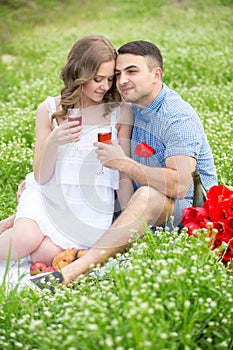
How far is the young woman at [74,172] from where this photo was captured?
15.8ft

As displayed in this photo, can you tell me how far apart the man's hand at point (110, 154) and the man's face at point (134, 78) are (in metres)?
0.46

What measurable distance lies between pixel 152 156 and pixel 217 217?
768mm

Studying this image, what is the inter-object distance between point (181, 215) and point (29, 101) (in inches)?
178

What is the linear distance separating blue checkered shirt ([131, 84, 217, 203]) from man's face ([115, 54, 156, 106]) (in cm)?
11

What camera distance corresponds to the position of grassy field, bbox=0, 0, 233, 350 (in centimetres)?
322

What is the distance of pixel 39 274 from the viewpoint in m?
4.58

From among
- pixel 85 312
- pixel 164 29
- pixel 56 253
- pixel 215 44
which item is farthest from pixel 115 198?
pixel 164 29

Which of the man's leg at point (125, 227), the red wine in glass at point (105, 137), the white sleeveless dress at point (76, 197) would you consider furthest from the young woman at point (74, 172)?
the man's leg at point (125, 227)

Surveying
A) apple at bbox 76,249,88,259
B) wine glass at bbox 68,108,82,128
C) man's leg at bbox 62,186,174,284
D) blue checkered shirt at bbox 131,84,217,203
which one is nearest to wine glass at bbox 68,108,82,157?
wine glass at bbox 68,108,82,128

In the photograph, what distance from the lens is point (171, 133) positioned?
4.72 metres

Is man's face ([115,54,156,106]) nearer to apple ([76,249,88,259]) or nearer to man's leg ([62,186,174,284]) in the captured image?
man's leg ([62,186,174,284])

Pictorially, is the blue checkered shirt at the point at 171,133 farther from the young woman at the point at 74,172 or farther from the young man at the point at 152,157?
the young woman at the point at 74,172

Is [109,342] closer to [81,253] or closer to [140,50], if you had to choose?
[81,253]

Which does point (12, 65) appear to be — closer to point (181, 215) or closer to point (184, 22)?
point (184, 22)
